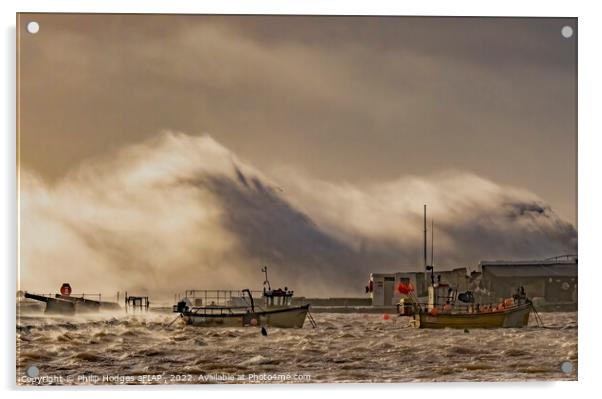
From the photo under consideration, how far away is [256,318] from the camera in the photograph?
14.5 ft

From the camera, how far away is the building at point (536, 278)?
4430mm

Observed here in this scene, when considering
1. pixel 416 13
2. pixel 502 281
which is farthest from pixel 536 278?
pixel 416 13

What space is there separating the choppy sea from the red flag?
0.42 ft

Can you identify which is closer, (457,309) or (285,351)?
→ (285,351)

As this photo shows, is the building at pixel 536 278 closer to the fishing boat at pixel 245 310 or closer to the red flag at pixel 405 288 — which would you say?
the red flag at pixel 405 288

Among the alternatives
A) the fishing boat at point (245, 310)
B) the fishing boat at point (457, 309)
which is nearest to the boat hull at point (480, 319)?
the fishing boat at point (457, 309)

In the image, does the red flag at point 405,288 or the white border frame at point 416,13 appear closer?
the white border frame at point 416,13

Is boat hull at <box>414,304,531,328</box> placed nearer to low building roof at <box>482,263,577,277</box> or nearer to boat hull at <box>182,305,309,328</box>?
low building roof at <box>482,263,577,277</box>

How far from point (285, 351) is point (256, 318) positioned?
0.19 meters

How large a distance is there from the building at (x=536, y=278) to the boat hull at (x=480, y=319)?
79mm

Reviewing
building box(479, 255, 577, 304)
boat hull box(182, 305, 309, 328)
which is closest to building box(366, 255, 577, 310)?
building box(479, 255, 577, 304)

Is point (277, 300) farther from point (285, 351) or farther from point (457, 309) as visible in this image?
point (457, 309)
